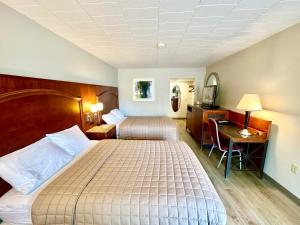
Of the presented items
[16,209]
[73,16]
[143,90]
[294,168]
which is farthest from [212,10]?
[143,90]

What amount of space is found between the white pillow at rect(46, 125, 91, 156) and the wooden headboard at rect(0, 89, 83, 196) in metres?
0.12

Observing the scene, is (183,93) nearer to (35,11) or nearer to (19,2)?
(35,11)

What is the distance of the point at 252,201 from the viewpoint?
182 centimetres

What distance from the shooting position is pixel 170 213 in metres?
1.04

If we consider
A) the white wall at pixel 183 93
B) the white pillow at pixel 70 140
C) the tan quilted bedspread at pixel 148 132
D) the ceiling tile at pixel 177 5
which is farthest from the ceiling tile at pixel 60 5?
the white wall at pixel 183 93

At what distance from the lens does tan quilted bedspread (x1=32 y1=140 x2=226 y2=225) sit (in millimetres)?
1049

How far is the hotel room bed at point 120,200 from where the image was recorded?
1.05 metres

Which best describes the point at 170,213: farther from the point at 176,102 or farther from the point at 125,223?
the point at 176,102

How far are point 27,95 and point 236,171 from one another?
10.8 ft

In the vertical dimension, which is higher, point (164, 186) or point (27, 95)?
point (27, 95)

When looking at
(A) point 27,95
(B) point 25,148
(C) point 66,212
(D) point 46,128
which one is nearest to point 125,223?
(C) point 66,212

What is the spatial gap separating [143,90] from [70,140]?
→ 3.84 m

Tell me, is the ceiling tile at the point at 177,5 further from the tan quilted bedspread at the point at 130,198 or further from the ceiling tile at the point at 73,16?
the tan quilted bedspread at the point at 130,198

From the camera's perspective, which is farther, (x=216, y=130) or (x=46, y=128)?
(x=216, y=130)
